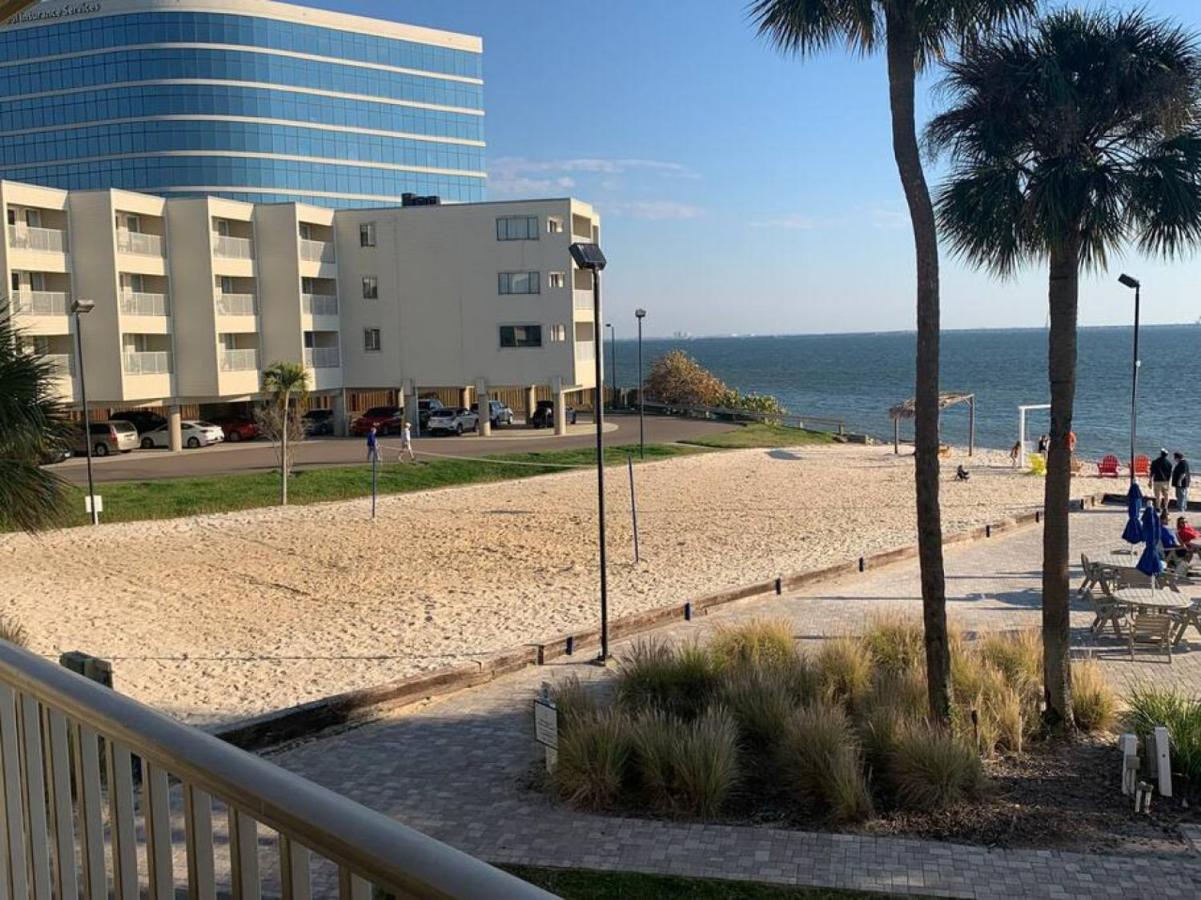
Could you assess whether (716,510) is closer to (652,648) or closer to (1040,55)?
(652,648)

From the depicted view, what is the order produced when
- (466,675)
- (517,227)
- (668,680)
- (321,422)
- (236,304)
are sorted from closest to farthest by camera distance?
(668,680) → (466,675) → (236,304) → (517,227) → (321,422)

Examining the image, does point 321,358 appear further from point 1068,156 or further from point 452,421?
point 1068,156

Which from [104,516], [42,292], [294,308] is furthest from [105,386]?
[104,516]

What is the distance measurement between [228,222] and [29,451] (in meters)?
39.9

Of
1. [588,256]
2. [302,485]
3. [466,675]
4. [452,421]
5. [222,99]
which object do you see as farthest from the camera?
[222,99]

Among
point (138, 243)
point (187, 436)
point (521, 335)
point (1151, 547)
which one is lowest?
point (1151, 547)

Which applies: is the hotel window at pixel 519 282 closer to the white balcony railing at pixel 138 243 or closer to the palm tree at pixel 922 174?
the white balcony railing at pixel 138 243

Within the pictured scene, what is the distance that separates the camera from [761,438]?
162 feet

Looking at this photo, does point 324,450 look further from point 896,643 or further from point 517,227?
point 896,643

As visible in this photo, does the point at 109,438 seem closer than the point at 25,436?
No

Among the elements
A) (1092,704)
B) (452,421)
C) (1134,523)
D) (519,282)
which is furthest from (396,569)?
(519,282)

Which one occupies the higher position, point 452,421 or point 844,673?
point 452,421

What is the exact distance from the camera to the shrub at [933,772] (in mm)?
9266

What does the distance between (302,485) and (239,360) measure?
16322 millimetres
